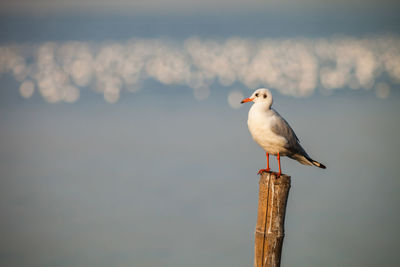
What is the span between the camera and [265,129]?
6199 mm

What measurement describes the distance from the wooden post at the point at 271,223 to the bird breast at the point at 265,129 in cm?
120

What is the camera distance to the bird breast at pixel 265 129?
20.4ft

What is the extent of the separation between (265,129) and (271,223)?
1455 mm

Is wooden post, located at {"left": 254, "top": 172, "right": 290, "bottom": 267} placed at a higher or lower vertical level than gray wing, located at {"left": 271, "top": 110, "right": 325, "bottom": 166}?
lower

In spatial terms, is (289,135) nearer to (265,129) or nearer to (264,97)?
(265,129)

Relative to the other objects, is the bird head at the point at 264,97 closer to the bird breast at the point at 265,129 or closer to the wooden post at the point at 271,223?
the bird breast at the point at 265,129

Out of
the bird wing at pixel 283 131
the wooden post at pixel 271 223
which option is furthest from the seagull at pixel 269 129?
the wooden post at pixel 271 223

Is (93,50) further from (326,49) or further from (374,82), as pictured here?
(374,82)

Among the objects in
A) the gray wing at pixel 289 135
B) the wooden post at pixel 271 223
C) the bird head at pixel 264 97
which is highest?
the bird head at pixel 264 97

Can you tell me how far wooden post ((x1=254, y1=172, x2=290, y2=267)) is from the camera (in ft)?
16.3

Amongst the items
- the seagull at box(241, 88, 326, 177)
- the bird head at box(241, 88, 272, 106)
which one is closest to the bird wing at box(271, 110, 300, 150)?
the seagull at box(241, 88, 326, 177)

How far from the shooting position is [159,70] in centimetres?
2297

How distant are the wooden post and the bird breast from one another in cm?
120

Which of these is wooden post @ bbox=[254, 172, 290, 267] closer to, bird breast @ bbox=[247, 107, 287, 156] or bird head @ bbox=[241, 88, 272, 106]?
bird breast @ bbox=[247, 107, 287, 156]
